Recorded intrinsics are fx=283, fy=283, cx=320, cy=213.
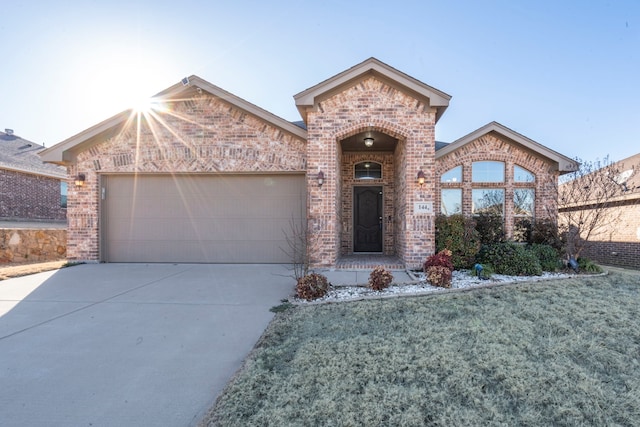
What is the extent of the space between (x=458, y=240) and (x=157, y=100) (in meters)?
8.63

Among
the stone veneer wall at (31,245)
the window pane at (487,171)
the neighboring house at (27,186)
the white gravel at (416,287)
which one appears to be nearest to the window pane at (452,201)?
the window pane at (487,171)

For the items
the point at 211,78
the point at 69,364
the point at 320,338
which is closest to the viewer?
the point at 69,364

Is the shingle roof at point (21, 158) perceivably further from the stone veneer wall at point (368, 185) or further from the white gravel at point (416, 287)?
the white gravel at point (416, 287)

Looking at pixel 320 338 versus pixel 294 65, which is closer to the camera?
pixel 320 338

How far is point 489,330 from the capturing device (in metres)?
3.41

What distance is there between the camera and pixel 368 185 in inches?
357

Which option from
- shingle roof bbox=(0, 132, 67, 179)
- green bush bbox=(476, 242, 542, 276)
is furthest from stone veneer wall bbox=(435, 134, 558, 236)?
shingle roof bbox=(0, 132, 67, 179)

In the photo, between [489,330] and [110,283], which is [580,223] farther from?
[110,283]

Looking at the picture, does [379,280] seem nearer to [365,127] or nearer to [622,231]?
[365,127]

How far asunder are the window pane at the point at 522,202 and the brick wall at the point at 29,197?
21.1 m

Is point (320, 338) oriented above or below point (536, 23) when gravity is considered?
below

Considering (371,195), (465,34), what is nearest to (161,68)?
(371,195)

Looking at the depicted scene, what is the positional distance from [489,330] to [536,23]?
952 centimetres

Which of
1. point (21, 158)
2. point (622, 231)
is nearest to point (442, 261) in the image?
point (622, 231)
